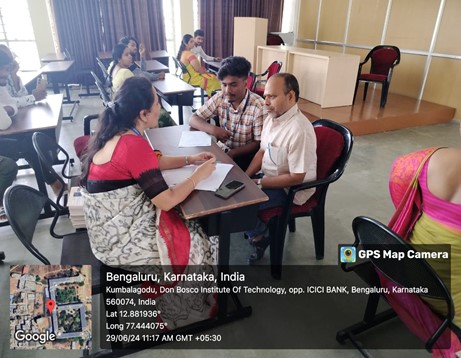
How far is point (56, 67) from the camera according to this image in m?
5.08

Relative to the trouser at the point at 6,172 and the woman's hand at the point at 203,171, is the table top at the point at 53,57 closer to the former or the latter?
the trouser at the point at 6,172

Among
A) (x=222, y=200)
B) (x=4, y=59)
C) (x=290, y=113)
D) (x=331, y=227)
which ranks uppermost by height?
(x=4, y=59)

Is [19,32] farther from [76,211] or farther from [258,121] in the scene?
[258,121]

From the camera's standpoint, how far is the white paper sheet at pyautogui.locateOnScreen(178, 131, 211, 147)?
1.89 meters

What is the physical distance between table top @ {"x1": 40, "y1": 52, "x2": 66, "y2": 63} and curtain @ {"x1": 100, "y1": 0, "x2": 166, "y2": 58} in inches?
37.0

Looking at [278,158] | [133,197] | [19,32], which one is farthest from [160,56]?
[133,197]

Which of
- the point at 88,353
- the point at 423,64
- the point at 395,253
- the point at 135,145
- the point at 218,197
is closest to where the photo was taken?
the point at 395,253

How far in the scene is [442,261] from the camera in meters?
1.10

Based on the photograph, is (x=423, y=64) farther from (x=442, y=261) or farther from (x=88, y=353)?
(x=88, y=353)

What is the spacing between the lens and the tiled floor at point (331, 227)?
1.50 metres

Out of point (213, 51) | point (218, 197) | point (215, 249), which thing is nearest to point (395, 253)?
point (218, 197)

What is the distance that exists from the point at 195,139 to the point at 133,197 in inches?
31.0

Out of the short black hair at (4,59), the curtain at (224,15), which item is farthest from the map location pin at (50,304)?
the curtain at (224,15)

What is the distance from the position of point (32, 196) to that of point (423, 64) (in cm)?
604
